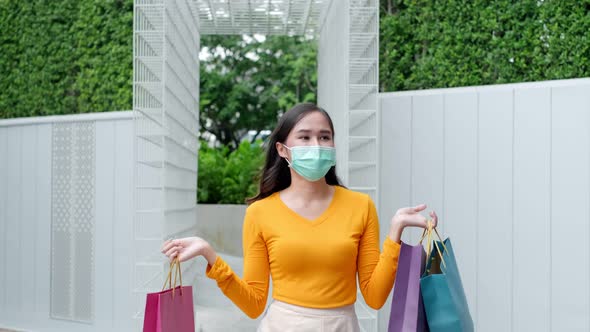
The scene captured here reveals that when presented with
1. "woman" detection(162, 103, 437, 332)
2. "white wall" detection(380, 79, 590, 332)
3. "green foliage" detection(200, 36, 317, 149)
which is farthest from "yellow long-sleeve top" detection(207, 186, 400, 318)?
"green foliage" detection(200, 36, 317, 149)

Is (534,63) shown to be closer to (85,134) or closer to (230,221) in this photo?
(85,134)

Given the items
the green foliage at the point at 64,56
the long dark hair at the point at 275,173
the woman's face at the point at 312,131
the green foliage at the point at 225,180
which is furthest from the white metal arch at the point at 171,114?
the green foliage at the point at 225,180

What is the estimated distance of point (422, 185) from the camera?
5.20 metres

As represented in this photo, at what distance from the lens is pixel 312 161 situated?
242 cm

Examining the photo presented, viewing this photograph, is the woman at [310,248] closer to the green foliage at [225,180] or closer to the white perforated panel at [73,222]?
the white perforated panel at [73,222]

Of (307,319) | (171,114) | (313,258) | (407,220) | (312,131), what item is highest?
(171,114)

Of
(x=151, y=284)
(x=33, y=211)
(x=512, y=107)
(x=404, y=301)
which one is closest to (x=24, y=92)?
(x=33, y=211)

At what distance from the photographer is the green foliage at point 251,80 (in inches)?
659

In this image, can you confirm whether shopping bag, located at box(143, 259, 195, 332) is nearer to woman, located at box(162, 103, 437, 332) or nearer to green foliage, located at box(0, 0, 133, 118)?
woman, located at box(162, 103, 437, 332)

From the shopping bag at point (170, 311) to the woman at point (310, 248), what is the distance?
154mm

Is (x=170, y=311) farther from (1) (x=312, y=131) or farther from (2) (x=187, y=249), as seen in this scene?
(1) (x=312, y=131)

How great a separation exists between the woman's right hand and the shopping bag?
26 mm

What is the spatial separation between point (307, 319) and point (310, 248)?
0.21 metres

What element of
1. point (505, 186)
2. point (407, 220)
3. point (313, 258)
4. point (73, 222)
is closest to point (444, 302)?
point (407, 220)
